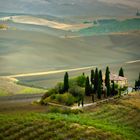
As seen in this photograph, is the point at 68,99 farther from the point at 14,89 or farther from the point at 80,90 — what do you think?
the point at 14,89

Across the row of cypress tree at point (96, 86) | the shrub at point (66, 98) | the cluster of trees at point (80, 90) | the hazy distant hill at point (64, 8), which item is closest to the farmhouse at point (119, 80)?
the cluster of trees at point (80, 90)

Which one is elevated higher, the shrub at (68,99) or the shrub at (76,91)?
the shrub at (76,91)

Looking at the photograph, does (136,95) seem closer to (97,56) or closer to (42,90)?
(42,90)

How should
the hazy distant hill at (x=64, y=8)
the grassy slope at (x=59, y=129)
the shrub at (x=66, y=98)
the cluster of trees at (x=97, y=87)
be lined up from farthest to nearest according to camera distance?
the hazy distant hill at (x=64, y=8), the cluster of trees at (x=97, y=87), the shrub at (x=66, y=98), the grassy slope at (x=59, y=129)

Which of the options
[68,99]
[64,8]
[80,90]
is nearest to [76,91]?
[80,90]

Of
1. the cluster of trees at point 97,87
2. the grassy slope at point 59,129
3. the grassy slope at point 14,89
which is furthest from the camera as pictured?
the grassy slope at point 14,89

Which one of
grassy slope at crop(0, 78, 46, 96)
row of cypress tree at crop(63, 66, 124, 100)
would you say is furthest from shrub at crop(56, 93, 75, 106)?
grassy slope at crop(0, 78, 46, 96)

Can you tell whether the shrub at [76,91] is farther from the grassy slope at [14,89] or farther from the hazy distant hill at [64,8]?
the hazy distant hill at [64,8]

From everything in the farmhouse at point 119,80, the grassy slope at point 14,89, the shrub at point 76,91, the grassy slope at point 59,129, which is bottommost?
the grassy slope at point 59,129

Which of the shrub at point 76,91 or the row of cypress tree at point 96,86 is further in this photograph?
the row of cypress tree at point 96,86

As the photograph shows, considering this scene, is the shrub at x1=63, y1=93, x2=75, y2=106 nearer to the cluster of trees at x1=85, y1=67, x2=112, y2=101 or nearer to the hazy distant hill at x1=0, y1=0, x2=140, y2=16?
the cluster of trees at x1=85, y1=67, x2=112, y2=101

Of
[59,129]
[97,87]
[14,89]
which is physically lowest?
[59,129]
